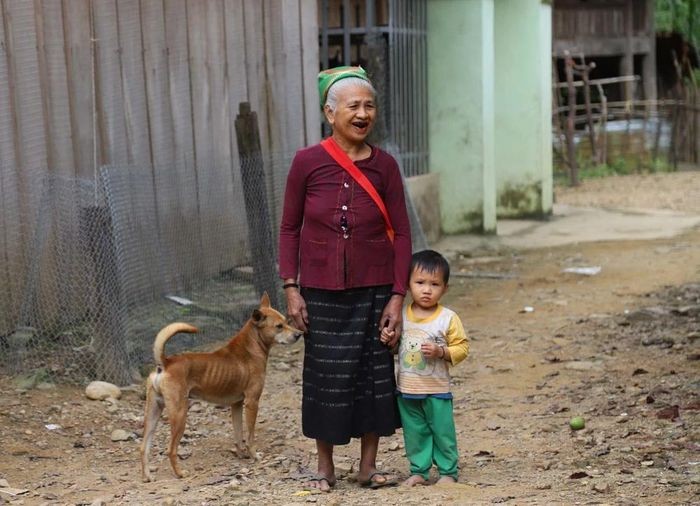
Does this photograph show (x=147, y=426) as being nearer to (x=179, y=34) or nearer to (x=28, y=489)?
(x=28, y=489)

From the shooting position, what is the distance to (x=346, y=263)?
191 inches

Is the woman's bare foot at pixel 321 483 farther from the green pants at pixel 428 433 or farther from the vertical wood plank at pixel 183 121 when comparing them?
the vertical wood plank at pixel 183 121

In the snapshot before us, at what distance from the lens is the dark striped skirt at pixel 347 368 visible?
4906 mm

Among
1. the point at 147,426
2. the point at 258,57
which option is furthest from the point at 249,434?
the point at 258,57

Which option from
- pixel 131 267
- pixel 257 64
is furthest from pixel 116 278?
pixel 257 64

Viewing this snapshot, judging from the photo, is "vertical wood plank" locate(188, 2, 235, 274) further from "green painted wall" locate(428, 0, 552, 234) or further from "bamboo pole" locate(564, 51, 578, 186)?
"bamboo pole" locate(564, 51, 578, 186)

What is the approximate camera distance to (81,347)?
6.95 meters

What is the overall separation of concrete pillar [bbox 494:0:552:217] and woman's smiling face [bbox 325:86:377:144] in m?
10.7

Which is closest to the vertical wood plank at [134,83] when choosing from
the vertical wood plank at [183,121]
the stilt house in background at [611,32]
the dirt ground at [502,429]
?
the vertical wood plank at [183,121]

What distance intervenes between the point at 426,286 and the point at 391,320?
0.69 feet

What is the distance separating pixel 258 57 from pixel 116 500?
17.7 ft

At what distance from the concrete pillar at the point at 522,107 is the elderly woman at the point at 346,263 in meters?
10.6

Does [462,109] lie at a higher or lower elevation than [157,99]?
lower

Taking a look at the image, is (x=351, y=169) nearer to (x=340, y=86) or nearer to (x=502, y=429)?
(x=340, y=86)
